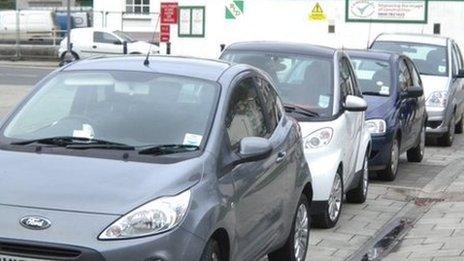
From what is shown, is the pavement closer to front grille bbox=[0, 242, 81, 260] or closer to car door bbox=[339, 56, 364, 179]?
car door bbox=[339, 56, 364, 179]

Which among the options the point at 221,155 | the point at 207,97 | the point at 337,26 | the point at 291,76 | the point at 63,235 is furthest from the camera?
the point at 337,26

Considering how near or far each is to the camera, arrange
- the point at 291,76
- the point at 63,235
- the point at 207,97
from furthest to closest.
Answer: the point at 291,76
the point at 207,97
the point at 63,235

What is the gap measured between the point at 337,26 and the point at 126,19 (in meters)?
16.3

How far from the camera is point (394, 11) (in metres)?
32.0

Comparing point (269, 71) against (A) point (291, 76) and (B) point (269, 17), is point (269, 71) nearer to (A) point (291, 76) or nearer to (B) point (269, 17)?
(A) point (291, 76)

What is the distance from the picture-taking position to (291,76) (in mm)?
9062

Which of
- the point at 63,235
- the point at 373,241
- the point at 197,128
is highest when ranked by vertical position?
the point at 197,128

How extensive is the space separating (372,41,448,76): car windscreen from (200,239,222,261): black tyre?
11520 millimetres

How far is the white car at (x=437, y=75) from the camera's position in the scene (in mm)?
15039

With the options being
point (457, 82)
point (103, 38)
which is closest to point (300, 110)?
point (457, 82)

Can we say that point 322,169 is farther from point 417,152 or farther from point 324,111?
point 417,152

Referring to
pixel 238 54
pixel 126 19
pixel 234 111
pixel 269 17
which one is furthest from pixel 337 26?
pixel 234 111

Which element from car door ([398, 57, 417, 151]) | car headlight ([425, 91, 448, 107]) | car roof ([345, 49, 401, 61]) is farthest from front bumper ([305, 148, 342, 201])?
car headlight ([425, 91, 448, 107])

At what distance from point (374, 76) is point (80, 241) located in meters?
8.50
